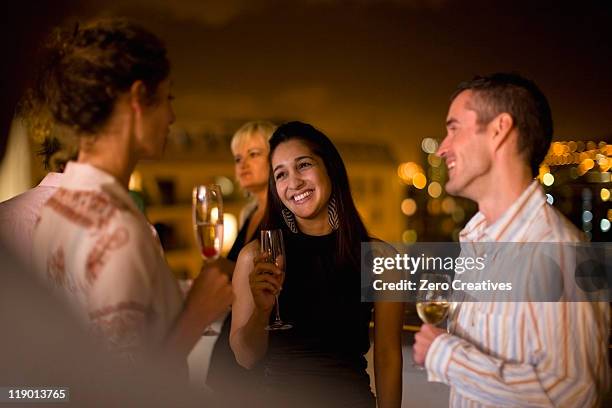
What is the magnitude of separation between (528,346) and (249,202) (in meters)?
1.47

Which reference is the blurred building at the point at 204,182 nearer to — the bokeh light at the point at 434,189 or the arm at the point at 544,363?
the bokeh light at the point at 434,189

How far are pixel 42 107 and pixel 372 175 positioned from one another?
1287mm

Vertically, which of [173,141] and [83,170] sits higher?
[173,141]

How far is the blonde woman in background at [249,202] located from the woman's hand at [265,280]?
0.48 metres

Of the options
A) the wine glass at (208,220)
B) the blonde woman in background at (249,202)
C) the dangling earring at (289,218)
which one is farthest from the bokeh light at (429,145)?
the wine glass at (208,220)

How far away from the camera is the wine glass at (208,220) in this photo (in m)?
1.41

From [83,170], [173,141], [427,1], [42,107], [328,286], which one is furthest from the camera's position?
[173,141]

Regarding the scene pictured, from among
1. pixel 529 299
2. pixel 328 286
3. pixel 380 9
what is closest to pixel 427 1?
pixel 380 9

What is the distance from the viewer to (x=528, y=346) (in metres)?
1.24

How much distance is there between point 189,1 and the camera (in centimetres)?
210

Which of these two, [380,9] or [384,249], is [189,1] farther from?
[384,249]

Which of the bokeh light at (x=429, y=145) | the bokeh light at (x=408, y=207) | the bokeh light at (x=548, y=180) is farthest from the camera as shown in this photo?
the bokeh light at (x=408, y=207)

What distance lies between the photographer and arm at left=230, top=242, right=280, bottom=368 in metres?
1.50

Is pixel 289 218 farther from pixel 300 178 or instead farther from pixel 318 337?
pixel 318 337
